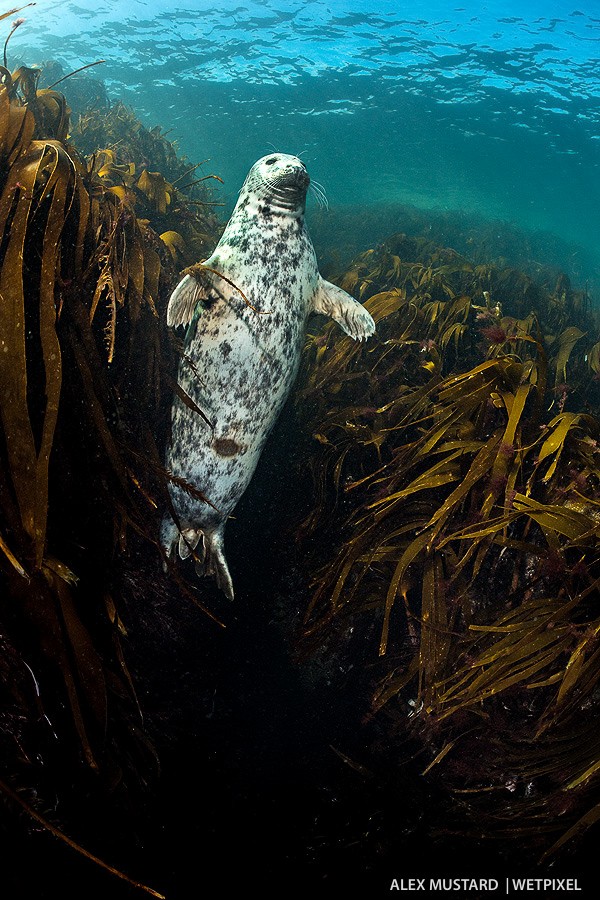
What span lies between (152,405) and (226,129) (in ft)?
146

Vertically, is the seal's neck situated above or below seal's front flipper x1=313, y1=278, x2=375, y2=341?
above

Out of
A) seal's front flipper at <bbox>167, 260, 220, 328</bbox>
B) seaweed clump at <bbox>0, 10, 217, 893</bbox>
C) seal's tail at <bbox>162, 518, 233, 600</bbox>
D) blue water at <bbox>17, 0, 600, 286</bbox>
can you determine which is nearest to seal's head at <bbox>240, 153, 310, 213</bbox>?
seal's front flipper at <bbox>167, 260, 220, 328</bbox>

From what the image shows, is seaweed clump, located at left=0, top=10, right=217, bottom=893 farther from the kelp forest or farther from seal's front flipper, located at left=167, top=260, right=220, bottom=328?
seal's front flipper, located at left=167, top=260, right=220, bottom=328

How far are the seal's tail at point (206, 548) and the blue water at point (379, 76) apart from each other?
2026 centimetres

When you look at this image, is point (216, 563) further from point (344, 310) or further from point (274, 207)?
point (274, 207)

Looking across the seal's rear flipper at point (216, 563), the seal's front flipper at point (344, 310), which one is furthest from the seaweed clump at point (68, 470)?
the seal's front flipper at point (344, 310)

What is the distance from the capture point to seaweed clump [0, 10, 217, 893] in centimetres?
144

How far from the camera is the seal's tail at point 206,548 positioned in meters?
2.72

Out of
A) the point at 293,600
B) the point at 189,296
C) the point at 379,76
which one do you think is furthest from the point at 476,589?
the point at 379,76

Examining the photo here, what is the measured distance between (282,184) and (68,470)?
2261 millimetres

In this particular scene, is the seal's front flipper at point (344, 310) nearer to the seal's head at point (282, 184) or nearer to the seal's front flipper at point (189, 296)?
the seal's head at point (282, 184)

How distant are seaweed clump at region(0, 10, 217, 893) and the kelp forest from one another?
0.01 metres

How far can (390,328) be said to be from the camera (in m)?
3.95

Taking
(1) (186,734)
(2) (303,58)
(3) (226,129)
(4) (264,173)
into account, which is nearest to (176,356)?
(4) (264,173)
